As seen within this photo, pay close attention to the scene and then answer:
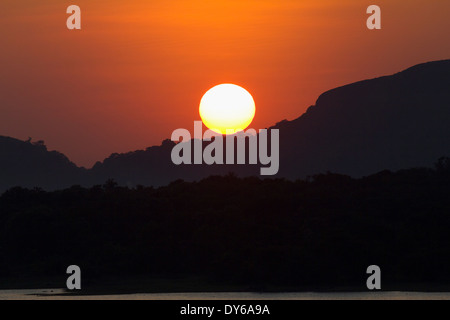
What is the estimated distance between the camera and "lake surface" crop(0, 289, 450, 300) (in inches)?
2175

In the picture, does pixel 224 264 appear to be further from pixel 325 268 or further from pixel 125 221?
pixel 125 221

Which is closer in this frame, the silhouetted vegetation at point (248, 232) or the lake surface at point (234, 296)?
the lake surface at point (234, 296)

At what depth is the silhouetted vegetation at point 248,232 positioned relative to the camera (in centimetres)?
6562

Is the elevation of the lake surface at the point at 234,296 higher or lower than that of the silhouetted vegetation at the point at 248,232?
lower

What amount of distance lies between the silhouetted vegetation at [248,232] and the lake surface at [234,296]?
4.60 m

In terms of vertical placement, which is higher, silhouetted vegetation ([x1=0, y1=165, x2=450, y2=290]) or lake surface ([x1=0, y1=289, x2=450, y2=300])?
silhouetted vegetation ([x1=0, y1=165, x2=450, y2=290])

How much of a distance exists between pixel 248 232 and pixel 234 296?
14.3 meters

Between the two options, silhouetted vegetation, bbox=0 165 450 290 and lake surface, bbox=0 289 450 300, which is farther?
silhouetted vegetation, bbox=0 165 450 290

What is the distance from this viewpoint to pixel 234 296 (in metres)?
57.4

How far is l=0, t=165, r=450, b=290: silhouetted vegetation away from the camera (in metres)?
65.6

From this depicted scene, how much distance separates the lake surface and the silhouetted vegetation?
460 centimetres

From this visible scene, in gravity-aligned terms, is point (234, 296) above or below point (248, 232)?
below
